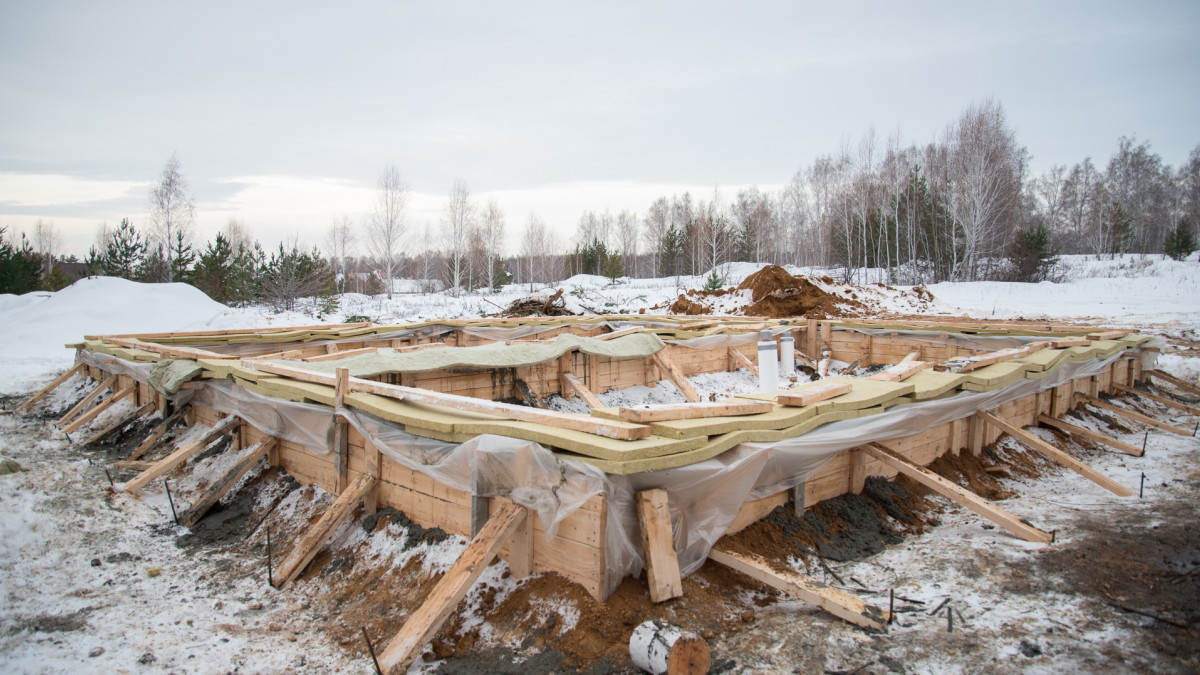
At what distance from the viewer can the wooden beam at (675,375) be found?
27.3 ft

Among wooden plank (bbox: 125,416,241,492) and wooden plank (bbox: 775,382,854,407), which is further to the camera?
wooden plank (bbox: 125,416,241,492)

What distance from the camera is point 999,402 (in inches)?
204

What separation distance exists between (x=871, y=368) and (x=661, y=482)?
9133mm

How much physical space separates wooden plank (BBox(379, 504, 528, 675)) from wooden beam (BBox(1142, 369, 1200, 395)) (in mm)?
10622

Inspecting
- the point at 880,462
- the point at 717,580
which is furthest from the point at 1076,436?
the point at 717,580

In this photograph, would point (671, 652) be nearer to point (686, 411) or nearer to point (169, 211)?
point (686, 411)

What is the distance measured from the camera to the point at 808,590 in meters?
2.72

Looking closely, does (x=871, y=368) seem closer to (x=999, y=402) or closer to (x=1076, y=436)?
(x=1076, y=436)

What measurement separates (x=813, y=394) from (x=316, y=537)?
343 cm

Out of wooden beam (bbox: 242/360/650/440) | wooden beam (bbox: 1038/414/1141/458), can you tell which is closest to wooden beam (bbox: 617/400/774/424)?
wooden beam (bbox: 242/360/650/440)

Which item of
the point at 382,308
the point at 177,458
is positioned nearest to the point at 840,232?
the point at 382,308

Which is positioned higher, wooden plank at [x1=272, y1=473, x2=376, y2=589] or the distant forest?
the distant forest

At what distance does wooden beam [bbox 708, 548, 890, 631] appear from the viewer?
101 inches

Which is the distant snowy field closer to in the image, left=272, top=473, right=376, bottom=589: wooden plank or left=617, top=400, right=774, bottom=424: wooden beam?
left=272, top=473, right=376, bottom=589: wooden plank
